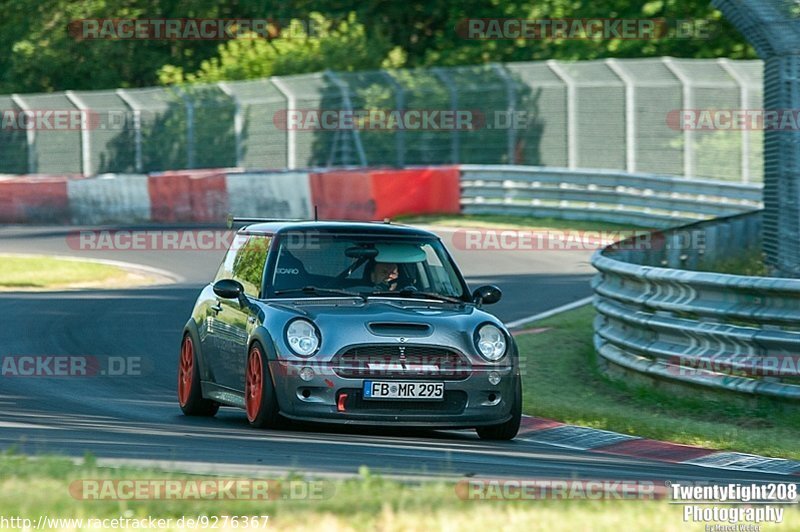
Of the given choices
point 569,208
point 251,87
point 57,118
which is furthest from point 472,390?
point 57,118

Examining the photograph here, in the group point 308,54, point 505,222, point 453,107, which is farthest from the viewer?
point 308,54

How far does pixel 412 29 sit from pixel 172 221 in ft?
57.2

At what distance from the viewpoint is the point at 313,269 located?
418 inches

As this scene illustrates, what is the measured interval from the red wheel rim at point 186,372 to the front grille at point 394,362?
6.48 ft

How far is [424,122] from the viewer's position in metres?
31.2

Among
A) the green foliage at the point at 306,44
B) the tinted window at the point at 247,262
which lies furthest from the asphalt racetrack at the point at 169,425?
the green foliage at the point at 306,44

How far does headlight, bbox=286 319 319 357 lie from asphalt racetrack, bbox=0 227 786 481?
509 millimetres

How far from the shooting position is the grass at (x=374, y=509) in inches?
228

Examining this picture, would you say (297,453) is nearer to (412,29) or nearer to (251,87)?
(251,87)

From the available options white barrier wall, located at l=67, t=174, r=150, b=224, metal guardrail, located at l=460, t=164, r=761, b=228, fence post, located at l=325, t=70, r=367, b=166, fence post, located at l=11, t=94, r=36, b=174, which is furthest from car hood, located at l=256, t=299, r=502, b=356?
fence post, located at l=11, t=94, r=36, b=174

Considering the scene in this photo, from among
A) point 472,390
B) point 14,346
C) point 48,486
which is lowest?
point 14,346

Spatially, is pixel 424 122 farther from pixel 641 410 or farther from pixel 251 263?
pixel 251 263

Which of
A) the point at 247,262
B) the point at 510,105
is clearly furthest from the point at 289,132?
the point at 247,262

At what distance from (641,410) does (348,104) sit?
66.4ft
